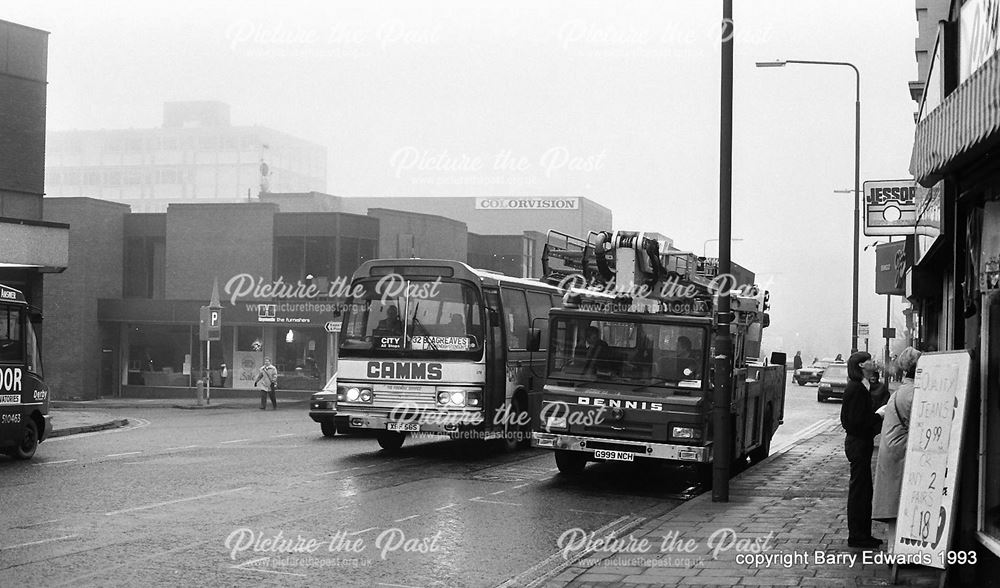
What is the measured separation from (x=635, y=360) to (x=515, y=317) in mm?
5284

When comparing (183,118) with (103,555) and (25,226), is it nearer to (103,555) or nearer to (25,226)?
(25,226)

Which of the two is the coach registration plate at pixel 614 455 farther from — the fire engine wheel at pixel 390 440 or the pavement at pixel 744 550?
the fire engine wheel at pixel 390 440

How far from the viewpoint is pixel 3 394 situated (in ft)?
57.9

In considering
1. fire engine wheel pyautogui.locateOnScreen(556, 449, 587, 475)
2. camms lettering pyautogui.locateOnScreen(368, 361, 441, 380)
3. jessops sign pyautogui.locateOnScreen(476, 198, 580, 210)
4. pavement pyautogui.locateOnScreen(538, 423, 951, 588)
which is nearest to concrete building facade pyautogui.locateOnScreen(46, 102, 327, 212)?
jessops sign pyautogui.locateOnScreen(476, 198, 580, 210)

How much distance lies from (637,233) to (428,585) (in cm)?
816

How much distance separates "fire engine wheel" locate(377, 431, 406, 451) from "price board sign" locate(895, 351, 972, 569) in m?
12.1

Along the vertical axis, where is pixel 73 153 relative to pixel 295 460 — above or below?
above

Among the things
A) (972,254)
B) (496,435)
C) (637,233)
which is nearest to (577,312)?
(637,233)

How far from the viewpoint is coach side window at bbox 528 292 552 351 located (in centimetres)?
2123

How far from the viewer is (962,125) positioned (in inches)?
302

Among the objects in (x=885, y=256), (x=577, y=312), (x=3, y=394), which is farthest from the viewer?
(x=885, y=256)

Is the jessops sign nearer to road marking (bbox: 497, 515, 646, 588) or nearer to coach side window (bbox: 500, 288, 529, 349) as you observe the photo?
coach side window (bbox: 500, 288, 529, 349)

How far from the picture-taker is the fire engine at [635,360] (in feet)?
47.9

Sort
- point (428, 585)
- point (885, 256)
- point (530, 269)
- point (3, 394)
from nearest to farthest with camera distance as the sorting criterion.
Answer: point (428, 585)
point (3, 394)
point (885, 256)
point (530, 269)
